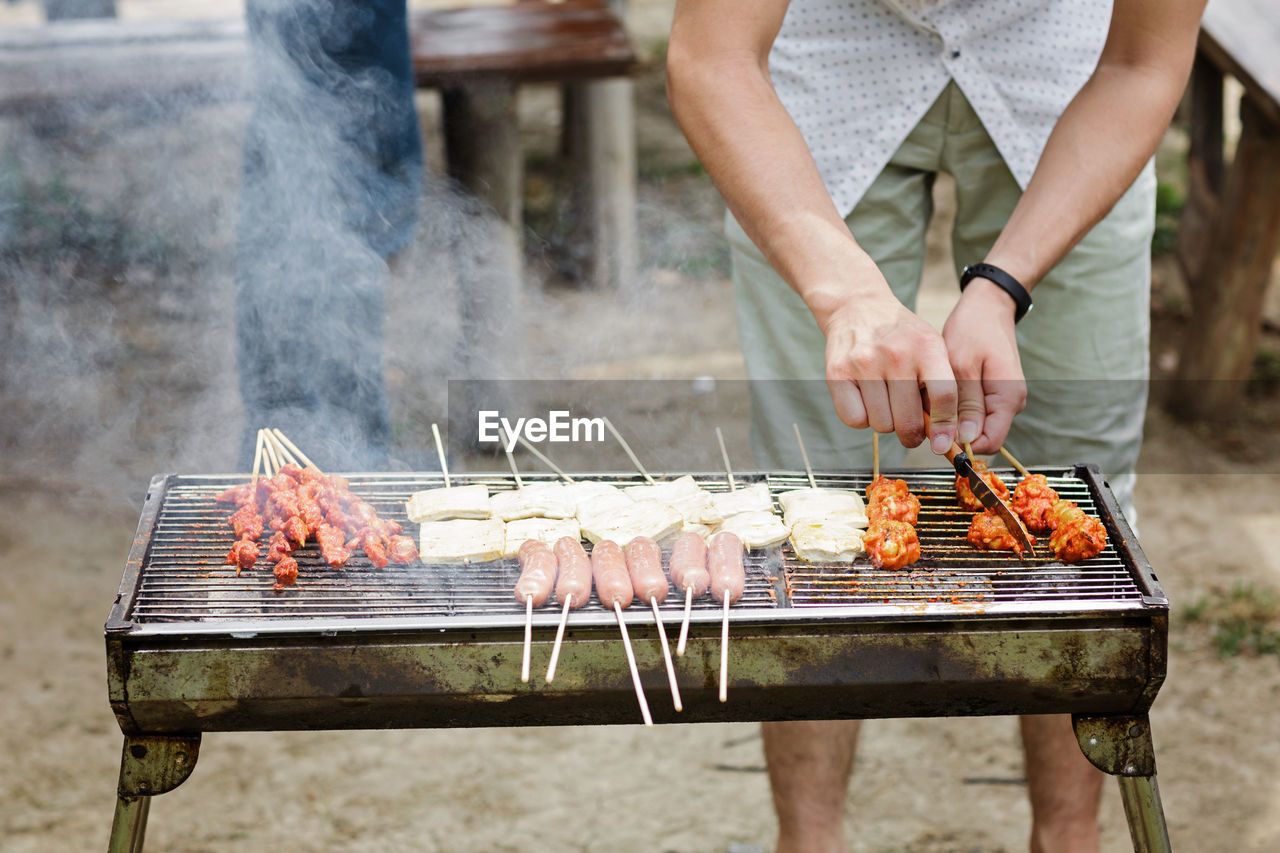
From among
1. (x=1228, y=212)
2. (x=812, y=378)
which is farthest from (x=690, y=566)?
(x=1228, y=212)

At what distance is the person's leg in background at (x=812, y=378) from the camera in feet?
11.0

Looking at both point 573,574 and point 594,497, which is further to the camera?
point 594,497

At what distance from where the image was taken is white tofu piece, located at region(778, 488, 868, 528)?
2.71 metres

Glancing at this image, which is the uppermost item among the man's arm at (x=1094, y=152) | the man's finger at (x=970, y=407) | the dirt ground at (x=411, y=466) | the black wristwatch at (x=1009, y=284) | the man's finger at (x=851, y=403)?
the man's arm at (x=1094, y=152)

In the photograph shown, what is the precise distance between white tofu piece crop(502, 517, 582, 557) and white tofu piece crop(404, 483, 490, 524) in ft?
0.31

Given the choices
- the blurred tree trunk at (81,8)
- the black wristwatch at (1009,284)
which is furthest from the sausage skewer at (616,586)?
the blurred tree trunk at (81,8)

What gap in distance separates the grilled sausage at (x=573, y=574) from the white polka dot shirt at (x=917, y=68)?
1344 millimetres

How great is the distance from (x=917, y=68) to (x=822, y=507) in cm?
131

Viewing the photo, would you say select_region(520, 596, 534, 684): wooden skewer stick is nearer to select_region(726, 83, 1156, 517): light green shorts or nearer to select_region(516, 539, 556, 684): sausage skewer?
select_region(516, 539, 556, 684): sausage skewer

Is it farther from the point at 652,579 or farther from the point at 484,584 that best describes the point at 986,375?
the point at 484,584

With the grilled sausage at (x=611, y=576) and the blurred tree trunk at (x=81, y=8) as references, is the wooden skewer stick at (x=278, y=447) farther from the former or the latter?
the blurred tree trunk at (x=81, y=8)

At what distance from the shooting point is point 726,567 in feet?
8.01

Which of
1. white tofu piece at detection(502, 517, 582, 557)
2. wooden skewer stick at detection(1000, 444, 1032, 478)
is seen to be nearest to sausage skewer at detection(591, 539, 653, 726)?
white tofu piece at detection(502, 517, 582, 557)

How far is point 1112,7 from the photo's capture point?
124 inches
